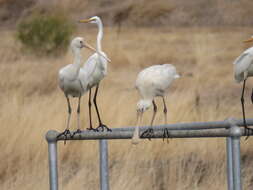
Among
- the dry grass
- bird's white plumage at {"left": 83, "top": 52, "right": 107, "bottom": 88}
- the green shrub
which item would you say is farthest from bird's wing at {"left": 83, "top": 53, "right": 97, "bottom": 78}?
the green shrub

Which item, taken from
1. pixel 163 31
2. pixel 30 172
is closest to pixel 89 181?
pixel 30 172

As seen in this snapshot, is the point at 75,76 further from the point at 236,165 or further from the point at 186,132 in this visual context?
the point at 236,165

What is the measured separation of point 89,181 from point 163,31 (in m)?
20.4

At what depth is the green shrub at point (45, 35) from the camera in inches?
754

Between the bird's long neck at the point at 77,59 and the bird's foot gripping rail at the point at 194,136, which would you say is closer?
the bird's foot gripping rail at the point at 194,136

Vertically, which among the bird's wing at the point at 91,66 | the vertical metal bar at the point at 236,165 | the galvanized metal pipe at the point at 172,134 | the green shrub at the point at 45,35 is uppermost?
the green shrub at the point at 45,35

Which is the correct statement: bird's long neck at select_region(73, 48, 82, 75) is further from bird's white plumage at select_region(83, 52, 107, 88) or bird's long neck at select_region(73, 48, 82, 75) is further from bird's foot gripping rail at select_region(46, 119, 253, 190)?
bird's foot gripping rail at select_region(46, 119, 253, 190)

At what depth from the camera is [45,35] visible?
64.4ft

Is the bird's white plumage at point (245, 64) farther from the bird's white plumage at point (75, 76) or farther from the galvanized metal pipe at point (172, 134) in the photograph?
the galvanized metal pipe at point (172, 134)

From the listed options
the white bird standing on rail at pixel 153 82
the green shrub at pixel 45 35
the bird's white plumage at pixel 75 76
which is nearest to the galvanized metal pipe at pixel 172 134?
the white bird standing on rail at pixel 153 82

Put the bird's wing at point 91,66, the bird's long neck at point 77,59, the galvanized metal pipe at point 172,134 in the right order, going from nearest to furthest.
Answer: the galvanized metal pipe at point 172,134, the bird's long neck at point 77,59, the bird's wing at point 91,66

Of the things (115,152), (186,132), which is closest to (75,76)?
(115,152)

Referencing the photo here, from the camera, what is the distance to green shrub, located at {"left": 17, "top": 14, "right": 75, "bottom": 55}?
62.8 ft

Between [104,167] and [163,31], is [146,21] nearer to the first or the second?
[163,31]
